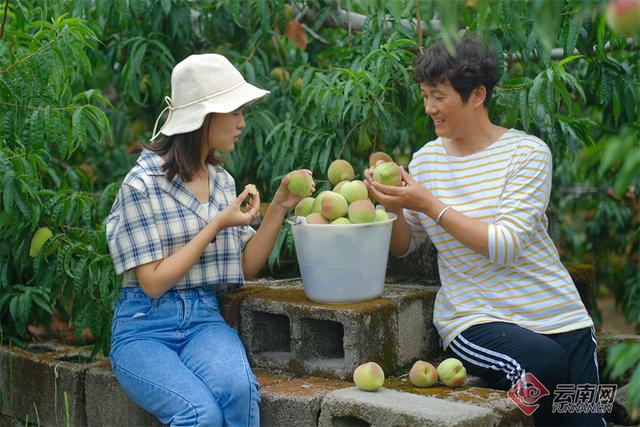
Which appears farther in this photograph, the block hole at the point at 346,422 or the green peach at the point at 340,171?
the green peach at the point at 340,171

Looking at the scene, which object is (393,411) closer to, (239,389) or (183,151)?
(239,389)

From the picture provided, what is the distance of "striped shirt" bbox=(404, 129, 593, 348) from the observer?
9.12 feet

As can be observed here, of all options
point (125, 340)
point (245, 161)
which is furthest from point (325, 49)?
point (125, 340)

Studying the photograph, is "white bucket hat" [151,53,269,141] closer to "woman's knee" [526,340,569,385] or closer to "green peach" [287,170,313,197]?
"green peach" [287,170,313,197]

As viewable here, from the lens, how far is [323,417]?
260 centimetres

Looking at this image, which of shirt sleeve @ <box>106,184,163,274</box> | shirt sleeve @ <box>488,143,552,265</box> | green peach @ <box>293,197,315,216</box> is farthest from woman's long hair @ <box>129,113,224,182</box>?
shirt sleeve @ <box>488,143,552,265</box>

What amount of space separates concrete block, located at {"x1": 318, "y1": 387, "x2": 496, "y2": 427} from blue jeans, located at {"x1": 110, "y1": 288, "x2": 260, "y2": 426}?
0.24 m

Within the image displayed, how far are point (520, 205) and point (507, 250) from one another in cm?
15

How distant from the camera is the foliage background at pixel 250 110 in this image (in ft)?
9.93

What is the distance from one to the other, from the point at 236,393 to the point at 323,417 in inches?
10.4

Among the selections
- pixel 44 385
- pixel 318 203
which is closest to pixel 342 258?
pixel 318 203

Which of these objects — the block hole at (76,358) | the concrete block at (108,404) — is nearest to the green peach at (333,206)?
the concrete block at (108,404)

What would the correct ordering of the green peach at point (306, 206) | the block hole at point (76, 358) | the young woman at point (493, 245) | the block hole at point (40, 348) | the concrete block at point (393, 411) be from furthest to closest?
the block hole at point (40, 348), the block hole at point (76, 358), the green peach at point (306, 206), the young woman at point (493, 245), the concrete block at point (393, 411)

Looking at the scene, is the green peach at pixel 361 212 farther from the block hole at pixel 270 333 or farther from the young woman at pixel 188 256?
the block hole at pixel 270 333
